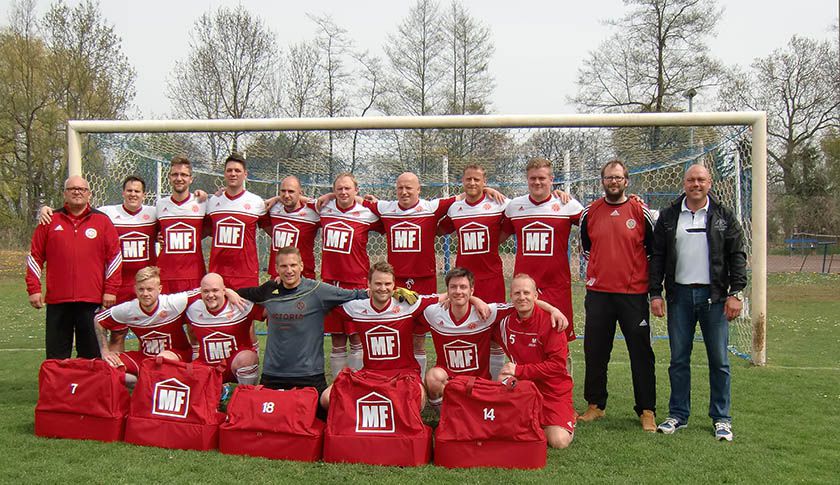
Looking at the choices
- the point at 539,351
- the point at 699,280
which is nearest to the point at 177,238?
the point at 539,351

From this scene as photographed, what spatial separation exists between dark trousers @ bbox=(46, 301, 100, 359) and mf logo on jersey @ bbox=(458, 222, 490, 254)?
303 centimetres

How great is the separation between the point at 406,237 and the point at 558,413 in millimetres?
1990

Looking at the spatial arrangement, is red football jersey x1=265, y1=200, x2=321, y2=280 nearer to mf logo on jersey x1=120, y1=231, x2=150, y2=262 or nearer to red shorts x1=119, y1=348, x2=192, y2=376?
red shorts x1=119, y1=348, x2=192, y2=376

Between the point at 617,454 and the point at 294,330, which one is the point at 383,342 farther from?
the point at 617,454

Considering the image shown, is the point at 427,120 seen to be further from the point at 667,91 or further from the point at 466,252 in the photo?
the point at 667,91

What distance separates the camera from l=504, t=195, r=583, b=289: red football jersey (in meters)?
5.01

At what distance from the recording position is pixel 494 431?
3.67 metres

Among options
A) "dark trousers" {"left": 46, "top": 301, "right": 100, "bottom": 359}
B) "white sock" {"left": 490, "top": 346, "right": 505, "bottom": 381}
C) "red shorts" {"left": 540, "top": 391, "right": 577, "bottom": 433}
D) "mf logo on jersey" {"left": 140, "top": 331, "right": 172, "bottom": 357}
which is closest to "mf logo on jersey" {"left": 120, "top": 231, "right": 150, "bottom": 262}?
"dark trousers" {"left": 46, "top": 301, "right": 100, "bottom": 359}

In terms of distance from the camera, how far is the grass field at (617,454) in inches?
138

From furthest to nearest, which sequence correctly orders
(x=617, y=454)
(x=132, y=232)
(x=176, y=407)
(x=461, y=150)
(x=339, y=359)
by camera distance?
(x=461, y=150)
(x=132, y=232)
(x=339, y=359)
(x=176, y=407)
(x=617, y=454)

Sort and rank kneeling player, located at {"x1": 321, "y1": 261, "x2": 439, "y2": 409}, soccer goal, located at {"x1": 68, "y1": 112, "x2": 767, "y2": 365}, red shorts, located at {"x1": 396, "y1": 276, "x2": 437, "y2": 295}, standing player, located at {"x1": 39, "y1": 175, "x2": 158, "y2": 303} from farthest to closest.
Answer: soccer goal, located at {"x1": 68, "y1": 112, "x2": 767, "y2": 365} < standing player, located at {"x1": 39, "y1": 175, "x2": 158, "y2": 303} < red shorts, located at {"x1": 396, "y1": 276, "x2": 437, "y2": 295} < kneeling player, located at {"x1": 321, "y1": 261, "x2": 439, "y2": 409}

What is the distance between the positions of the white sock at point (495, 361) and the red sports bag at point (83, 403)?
2653 millimetres

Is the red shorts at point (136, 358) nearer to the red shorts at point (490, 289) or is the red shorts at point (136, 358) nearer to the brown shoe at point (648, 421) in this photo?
the red shorts at point (490, 289)

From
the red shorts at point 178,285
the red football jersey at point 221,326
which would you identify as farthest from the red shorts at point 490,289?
the red shorts at point 178,285
